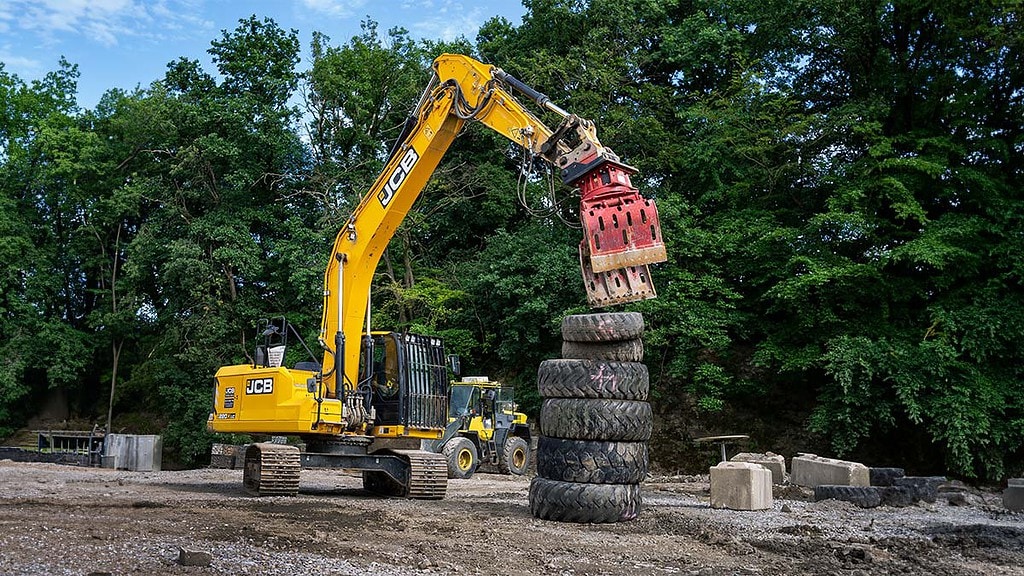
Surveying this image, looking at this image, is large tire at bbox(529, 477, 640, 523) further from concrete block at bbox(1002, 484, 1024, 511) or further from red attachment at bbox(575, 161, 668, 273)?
concrete block at bbox(1002, 484, 1024, 511)

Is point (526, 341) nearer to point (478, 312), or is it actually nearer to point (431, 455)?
point (478, 312)

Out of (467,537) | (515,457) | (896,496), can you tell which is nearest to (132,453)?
(515,457)

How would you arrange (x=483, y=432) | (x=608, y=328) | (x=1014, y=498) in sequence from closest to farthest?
(x=608, y=328)
(x=1014, y=498)
(x=483, y=432)

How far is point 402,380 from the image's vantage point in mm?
12578

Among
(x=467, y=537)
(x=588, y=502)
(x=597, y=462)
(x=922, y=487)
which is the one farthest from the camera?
(x=922, y=487)

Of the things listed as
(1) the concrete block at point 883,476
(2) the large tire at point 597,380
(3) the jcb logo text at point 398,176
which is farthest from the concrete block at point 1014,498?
(3) the jcb logo text at point 398,176

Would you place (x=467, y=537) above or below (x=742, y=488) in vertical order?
below

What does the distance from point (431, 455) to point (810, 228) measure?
38.1ft

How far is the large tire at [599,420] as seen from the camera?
29.3 feet

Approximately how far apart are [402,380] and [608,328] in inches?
172

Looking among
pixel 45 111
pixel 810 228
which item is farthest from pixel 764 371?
pixel 45 111

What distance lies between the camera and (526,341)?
75.5 ft

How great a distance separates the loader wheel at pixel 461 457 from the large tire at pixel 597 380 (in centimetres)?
853

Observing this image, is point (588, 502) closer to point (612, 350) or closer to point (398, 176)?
point (612, 350)
